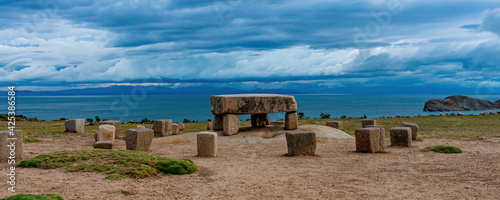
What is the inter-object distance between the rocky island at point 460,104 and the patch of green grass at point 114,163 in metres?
53.6

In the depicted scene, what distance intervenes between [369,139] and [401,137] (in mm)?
2468

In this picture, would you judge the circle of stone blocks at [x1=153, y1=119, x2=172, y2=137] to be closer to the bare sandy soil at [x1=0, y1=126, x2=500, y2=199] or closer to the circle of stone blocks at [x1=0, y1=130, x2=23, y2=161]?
the bare sandy soil at [x1=0, y1=126, x2=500, y2=199]

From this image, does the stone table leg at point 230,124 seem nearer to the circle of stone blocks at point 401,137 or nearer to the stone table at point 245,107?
the stone table at point 245,107

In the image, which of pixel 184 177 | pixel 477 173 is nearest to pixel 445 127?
pixel 477 173

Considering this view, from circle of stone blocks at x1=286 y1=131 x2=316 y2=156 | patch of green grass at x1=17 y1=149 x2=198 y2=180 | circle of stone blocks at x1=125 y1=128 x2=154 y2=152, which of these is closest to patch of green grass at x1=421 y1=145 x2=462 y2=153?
circle of stone blocks at x1=286 y1=131 x2=316 y2=156

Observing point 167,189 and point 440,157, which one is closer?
point 167,189

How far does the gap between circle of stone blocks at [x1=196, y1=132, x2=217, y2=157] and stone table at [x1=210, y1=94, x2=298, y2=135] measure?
4.65 meters

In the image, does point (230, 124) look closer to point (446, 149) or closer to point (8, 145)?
point (446, 149)

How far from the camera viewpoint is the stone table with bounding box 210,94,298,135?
1797 cm

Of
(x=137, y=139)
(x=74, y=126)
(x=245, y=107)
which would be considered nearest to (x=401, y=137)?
→ (x=245, y=107)

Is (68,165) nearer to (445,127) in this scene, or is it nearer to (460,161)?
(460,161)

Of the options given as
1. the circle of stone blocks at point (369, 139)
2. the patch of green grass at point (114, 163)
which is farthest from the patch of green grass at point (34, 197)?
the circle of stone blocks at point (369, 139)

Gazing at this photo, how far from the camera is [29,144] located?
15742mm

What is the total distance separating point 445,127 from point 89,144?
778 inches
